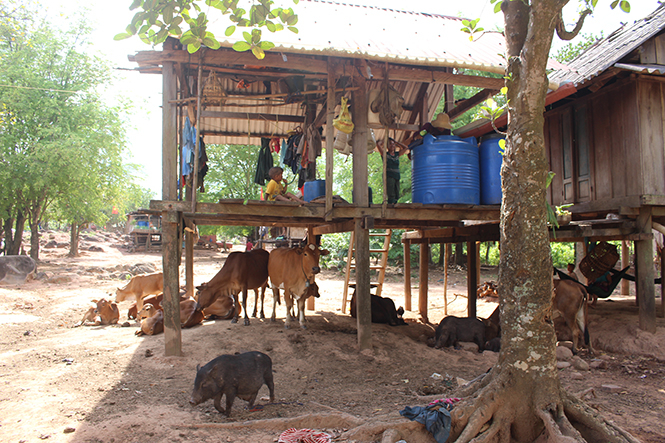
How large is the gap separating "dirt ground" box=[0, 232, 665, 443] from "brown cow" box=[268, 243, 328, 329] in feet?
2.05

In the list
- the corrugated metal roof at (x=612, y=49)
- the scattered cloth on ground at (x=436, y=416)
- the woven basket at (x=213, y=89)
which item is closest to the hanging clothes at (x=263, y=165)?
the woven basket at (x=213, y=89)

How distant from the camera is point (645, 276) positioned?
754 cm

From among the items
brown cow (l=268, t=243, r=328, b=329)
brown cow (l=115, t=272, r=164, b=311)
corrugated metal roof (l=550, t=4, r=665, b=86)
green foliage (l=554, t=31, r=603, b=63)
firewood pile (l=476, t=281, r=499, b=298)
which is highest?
green foliage (l=554, t=31, r=603, b=63)

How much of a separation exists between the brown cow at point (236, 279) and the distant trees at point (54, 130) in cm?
1098

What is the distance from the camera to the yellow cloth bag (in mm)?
6379

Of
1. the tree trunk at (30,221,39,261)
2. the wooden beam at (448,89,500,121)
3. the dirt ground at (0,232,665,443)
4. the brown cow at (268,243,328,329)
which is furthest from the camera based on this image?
the tree trunk at (30,221,39,261)

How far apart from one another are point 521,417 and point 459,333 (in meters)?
3.96

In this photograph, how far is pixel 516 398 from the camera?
3453 mm

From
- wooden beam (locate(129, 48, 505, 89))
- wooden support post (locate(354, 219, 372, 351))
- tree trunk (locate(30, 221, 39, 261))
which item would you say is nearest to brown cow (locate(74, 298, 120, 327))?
wooden beam (locate(129, 48, 505, 89))

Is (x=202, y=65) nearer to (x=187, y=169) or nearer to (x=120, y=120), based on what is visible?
(x=187, y=169)

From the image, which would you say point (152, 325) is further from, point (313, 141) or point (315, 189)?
point (313, 141)

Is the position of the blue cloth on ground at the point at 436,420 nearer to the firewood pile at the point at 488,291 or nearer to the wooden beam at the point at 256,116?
the wooden beam at the point at 256,116

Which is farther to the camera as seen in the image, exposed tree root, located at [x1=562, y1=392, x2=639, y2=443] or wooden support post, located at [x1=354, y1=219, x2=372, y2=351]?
wooden support post, located at [x1=354, y1=219, x2=372, y2=351]

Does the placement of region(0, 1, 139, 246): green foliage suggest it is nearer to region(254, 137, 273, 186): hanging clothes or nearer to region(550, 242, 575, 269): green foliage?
region(254, 137, 273, 186): hanging clothes
